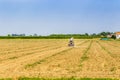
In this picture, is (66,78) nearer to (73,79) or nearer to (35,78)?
(73,79)

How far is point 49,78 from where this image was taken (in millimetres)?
11523

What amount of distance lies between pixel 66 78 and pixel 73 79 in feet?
0.98

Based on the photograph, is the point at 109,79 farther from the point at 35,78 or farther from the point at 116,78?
the point at 35,78

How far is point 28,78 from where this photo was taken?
11.6 metres

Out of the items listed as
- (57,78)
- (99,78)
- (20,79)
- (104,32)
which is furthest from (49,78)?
(104,32)

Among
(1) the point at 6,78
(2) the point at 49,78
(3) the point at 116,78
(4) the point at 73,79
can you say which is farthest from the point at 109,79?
(1) the point at 6,78

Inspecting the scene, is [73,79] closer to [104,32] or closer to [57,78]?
[57,78]

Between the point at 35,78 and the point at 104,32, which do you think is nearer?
the point at 35,78

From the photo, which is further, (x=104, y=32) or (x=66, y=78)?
(x=104, y=32)

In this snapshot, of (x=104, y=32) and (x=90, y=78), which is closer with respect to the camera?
(x=90, y=78)

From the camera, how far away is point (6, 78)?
1152 cm


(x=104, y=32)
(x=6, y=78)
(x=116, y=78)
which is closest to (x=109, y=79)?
(x=116, y=78)

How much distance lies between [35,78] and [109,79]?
2746 mm

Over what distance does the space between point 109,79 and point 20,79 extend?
3.28 meters
